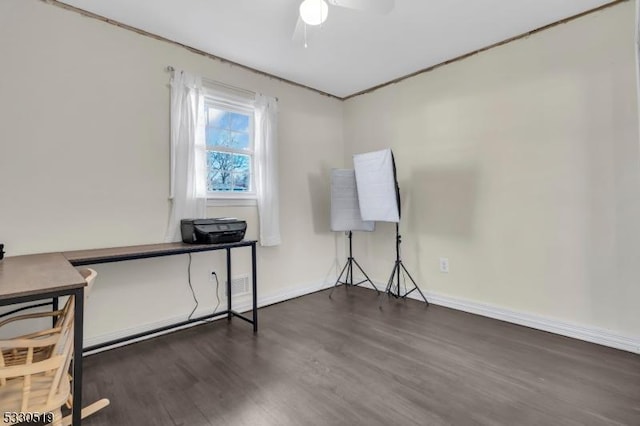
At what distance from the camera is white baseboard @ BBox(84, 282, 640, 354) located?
226 centimetres

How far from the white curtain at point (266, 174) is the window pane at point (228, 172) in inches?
4.8

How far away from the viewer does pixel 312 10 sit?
1.89m

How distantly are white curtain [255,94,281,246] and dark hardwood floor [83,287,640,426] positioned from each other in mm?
943

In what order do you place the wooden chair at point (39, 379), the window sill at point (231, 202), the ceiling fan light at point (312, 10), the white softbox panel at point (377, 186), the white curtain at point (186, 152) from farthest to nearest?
the white softbox panel at point (377, 186) < the window sill at point (231, 202) < the white curtain at point (186, 152) < the ceiling fan light at point (312, 10) < the wooden chair at point (39, 379)

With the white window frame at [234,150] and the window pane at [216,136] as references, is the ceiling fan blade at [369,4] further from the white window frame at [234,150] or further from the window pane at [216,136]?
the window pane at [216,136]

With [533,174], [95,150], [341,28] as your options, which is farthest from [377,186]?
[95,150]

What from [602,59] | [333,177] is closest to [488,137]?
[602,59]

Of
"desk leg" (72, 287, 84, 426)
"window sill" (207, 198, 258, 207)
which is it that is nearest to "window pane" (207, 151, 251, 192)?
"window sill" (207, 198, 258, 207)

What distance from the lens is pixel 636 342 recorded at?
85.5 inches

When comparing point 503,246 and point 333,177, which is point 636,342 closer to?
point 503,246

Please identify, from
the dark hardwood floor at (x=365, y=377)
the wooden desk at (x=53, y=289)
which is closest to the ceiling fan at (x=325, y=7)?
the wooden desk at (x=53, y=289)

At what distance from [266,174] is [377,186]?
114 cm

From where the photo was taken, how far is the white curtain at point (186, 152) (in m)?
2.65

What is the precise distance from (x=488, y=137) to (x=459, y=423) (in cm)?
237
